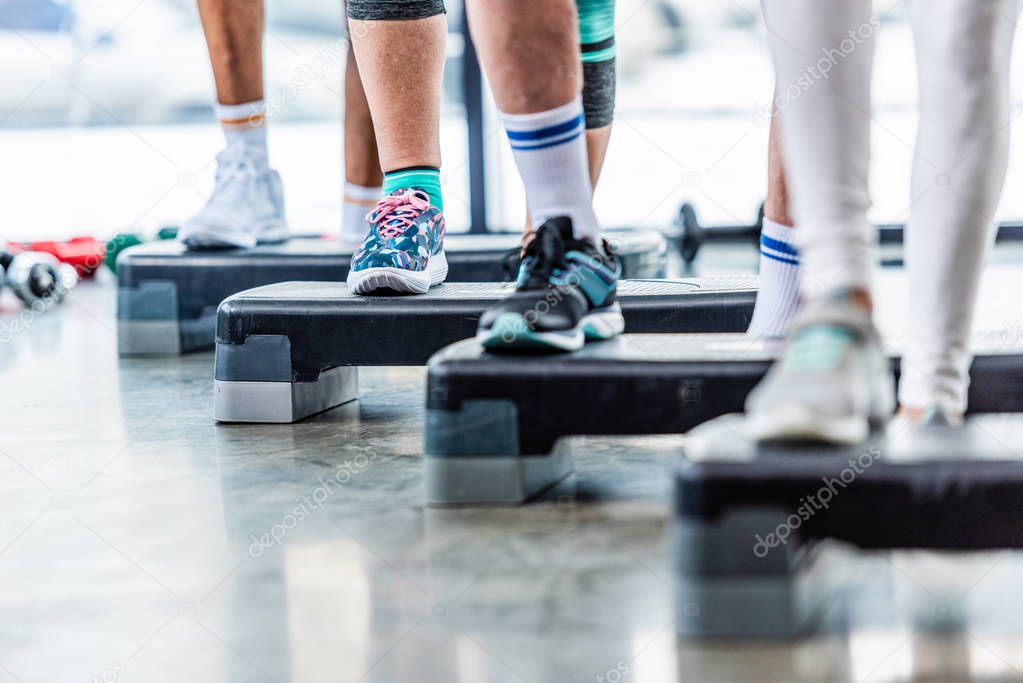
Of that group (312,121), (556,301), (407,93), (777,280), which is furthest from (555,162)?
(312,121)

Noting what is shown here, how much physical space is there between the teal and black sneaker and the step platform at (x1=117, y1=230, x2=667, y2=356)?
973 millimetres

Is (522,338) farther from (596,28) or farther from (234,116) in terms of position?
(234,116)

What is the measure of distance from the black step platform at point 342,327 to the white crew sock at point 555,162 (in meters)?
0.27

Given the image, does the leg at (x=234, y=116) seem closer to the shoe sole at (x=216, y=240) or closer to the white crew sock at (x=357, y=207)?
the shoe sole at (x=216, y=240)

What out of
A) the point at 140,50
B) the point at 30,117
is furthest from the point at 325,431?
the point at 30,117

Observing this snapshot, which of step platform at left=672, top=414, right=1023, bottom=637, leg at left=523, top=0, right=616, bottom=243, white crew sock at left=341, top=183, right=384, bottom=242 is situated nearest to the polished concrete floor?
step platform at left=672, top=414, right=1023, bottom=637

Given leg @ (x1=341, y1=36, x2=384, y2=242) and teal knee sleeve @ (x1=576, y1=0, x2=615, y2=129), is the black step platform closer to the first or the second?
teal knee sleeve @ (x1=576, y1=0, x2=615, y2=129)

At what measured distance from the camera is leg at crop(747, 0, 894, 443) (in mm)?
1073

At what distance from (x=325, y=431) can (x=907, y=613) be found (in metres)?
0.98

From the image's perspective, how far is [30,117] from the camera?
5855 millimetres

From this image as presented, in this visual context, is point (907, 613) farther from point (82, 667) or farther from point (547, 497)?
point (82, 667)

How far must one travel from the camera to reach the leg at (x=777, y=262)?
1.40 metres

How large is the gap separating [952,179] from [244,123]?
176 cm

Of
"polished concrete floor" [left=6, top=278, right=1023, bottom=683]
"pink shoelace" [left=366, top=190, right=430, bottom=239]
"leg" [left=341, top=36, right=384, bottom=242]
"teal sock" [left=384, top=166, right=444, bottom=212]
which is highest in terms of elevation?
"leg" [left=341, top=36, right=384, bottom=242]
